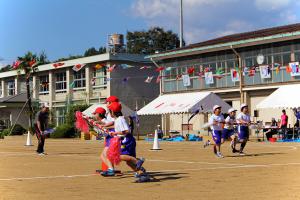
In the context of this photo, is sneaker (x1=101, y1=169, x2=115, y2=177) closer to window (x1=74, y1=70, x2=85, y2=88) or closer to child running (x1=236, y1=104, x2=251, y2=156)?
child running (x1=236, y1=104, x2=251, y2=156)

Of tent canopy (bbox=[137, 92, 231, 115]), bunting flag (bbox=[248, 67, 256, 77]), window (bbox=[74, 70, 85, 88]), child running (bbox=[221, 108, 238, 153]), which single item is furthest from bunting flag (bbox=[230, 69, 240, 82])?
child running (bbox=[221, 108, 238, 153])

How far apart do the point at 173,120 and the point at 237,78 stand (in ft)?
30.5

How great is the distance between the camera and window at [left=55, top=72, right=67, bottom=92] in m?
67.6

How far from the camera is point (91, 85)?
62.5m

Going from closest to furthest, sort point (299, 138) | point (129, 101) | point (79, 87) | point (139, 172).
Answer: point (139, 172), point (299, 138), point (129, 101), point (79, 87)

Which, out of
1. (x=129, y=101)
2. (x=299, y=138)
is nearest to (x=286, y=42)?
(x=299, y=138)

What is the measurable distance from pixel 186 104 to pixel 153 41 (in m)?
62.5

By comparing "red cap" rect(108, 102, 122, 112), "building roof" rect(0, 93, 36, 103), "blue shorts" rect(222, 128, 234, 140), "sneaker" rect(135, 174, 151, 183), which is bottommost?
"sneaker" rect(135, 174, 151, 183)

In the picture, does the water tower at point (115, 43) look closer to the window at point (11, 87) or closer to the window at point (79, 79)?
the window at point (79, 79)

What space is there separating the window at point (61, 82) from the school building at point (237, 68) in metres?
17.6

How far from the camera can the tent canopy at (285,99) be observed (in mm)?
34688

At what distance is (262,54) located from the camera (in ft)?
146

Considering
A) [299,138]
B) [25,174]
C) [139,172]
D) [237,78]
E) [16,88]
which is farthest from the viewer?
[16,88]

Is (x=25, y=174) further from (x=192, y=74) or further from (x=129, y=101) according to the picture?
(x=129, y=101)
